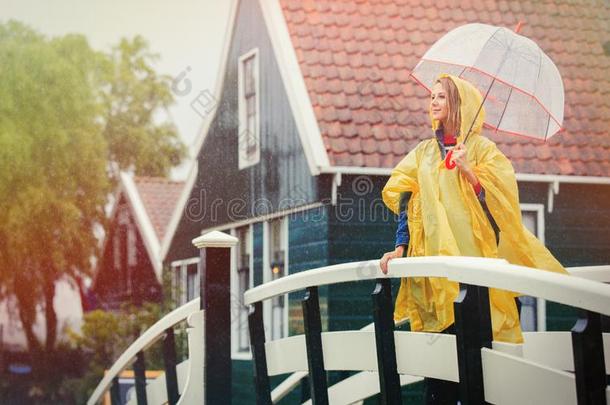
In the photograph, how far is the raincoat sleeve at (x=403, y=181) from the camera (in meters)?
3.79

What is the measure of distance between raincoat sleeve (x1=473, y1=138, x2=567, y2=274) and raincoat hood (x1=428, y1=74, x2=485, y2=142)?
0.08 meters

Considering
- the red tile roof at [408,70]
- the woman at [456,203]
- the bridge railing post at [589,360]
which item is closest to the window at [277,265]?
the red tile roof at [408,70]

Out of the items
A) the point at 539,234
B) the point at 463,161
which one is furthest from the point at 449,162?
the point at 539,234

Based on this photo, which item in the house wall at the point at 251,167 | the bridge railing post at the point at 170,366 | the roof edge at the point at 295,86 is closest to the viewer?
the bridge railing post at the point at 170,366

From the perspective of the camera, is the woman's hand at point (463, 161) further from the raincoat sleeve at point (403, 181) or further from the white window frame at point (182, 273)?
the white window frame at point (182, 273)

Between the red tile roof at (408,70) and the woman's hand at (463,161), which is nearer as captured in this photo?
the woman's hand at (463,161)

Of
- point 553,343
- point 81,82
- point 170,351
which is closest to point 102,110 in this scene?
point 81,82

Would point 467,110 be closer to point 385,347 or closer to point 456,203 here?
point 456,203

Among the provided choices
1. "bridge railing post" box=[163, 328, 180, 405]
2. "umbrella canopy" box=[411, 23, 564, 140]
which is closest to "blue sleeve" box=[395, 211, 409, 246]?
"umbrella canopy" box=[411, 23, 564, 140]

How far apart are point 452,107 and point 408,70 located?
2.03 meters

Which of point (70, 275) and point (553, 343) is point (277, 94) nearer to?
point (70, 275)

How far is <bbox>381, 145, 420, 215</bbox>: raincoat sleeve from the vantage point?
3.79m

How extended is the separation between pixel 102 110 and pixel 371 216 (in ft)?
5.97

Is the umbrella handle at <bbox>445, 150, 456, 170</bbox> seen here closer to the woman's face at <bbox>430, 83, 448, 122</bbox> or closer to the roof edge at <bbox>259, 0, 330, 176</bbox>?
the woman's face at <bbox>430, 83, 448, 122</bbox>
